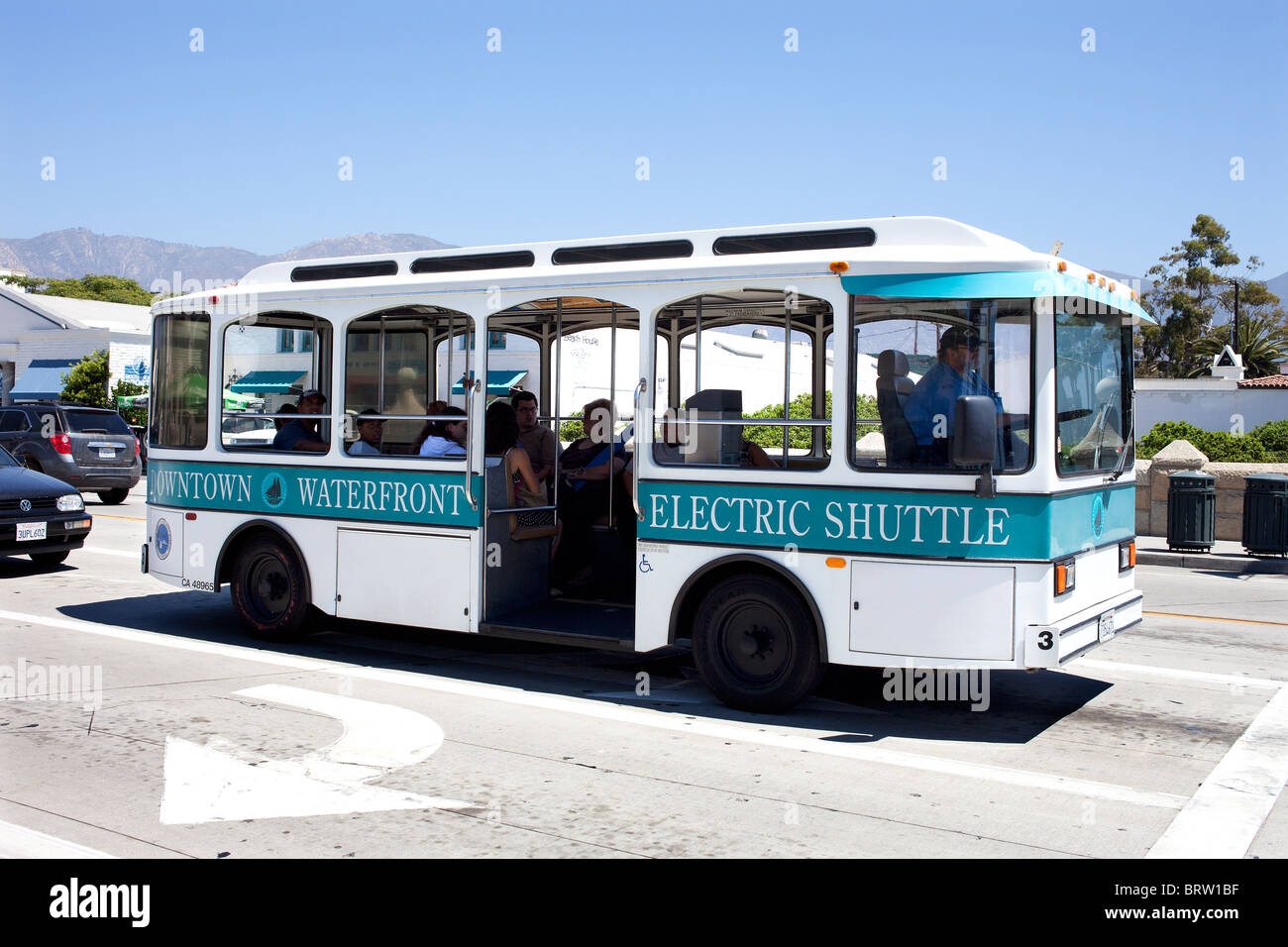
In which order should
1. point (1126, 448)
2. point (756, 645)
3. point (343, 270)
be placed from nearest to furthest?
point (756, 645), point (1126, 448), point (343, 270)

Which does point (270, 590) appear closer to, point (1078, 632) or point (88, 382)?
point (1078, 632)

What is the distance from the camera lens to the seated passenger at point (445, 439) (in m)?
8.19

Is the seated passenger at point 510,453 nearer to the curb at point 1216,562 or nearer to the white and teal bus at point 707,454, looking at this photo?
the white and teal bus at point 707,454

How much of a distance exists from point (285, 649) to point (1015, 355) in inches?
228

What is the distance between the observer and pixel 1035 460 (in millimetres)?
6230

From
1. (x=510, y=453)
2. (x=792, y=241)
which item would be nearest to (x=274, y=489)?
(x=510, y=453)

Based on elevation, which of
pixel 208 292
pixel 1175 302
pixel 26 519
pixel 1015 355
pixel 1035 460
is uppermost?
pixel 1175 302

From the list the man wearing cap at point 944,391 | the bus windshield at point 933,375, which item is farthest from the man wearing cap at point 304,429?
the man wearing cap at point 944,391

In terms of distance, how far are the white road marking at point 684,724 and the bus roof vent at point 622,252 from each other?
2855 millimetres

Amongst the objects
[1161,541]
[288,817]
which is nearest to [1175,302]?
[1161,541]

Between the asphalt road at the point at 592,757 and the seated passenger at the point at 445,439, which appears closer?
the asphalt road at the point at 592,757

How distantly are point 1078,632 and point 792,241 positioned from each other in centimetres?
281

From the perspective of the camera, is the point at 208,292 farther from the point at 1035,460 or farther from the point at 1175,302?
the point at 1175,302

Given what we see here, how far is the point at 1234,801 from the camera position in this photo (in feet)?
17.5
